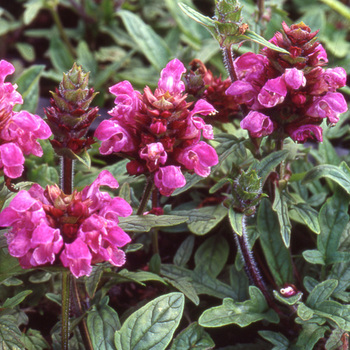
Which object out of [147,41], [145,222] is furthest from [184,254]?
[147,41]

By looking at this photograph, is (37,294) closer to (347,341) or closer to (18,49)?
(347,341)

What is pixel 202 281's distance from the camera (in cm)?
178

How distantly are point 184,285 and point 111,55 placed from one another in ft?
6.21

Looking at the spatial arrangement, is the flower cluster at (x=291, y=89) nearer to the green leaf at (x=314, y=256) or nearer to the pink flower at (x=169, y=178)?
the pink flower at (x=169, y=178)

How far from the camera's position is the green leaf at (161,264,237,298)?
1.73m

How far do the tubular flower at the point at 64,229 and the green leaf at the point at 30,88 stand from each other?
3.19ft

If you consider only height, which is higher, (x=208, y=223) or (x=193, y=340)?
(x=208, y=223)

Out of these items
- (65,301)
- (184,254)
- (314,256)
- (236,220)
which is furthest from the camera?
(184,254)

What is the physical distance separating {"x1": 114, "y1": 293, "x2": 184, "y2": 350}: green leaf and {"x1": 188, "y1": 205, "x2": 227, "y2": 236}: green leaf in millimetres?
366

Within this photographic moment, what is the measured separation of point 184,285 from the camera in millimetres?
1653

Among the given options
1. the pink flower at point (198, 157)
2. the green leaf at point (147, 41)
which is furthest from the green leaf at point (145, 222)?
the green leaf at point (147, 41)

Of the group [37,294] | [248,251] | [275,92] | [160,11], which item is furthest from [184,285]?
[160,11]

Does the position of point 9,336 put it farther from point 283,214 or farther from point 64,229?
point 283,214

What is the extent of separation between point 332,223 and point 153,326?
706 millimetres
